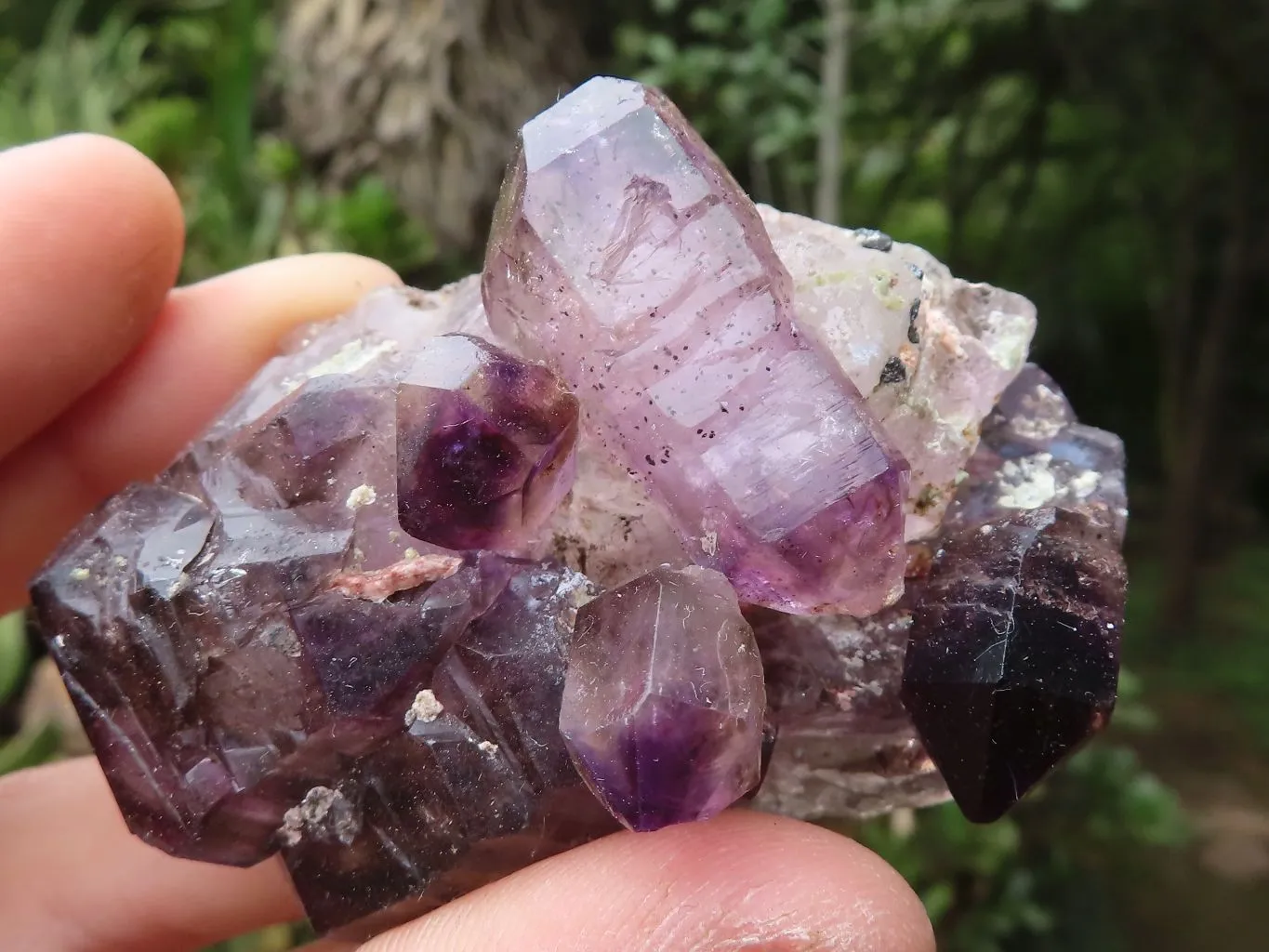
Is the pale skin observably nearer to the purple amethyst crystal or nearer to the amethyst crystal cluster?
the amethyst crystal cluster

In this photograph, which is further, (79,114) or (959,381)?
(79,114)

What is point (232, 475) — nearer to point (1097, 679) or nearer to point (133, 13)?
point (1097, 679)

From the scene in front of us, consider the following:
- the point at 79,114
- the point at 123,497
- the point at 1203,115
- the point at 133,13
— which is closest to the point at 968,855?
the point at 123,497

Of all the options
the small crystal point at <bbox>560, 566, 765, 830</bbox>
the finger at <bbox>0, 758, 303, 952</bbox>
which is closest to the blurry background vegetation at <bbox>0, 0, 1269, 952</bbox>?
the finger at <bbox>0, 758, 303, 952</bbox>

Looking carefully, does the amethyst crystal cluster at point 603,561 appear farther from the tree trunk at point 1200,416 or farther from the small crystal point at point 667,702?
the tree trunk at point 1200,416

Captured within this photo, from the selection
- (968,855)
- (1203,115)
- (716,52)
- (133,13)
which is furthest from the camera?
(133,13)

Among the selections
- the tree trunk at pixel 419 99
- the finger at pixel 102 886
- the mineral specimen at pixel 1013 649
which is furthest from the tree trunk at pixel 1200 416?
the finger at pixel 102 886
